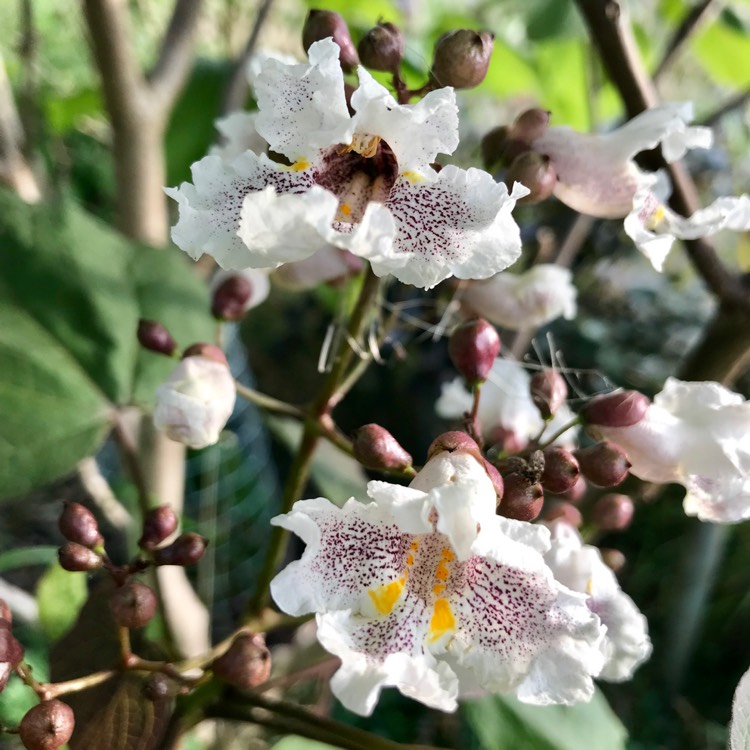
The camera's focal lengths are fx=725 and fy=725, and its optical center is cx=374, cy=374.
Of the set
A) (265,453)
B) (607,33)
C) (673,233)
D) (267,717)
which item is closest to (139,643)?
(267,717)

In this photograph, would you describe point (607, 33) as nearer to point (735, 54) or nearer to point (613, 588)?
point (613, 588)

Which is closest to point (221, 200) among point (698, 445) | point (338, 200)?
point (338, 200)

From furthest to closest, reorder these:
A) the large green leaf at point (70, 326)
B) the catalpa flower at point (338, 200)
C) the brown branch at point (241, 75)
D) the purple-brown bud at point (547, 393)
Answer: the brown branch at point (241, 75), the large green leaf at point (70, 326), the purple-brown bud at point (547, 393), the catalpa flower at point (338, 200)

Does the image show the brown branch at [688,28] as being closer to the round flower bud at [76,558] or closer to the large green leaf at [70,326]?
the large green leaf at [70,326]

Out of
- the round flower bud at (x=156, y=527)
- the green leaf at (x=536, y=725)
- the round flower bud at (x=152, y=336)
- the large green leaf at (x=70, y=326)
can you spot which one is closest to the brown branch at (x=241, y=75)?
the large green leaf at (x=70, y=326)

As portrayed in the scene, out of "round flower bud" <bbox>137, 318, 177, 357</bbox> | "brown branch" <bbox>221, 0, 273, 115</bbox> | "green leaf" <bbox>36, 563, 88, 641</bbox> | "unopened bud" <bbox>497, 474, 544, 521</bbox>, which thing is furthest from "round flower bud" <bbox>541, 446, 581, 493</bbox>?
"brown branch" <bbox>221, 0, 273, 115</bbox>
